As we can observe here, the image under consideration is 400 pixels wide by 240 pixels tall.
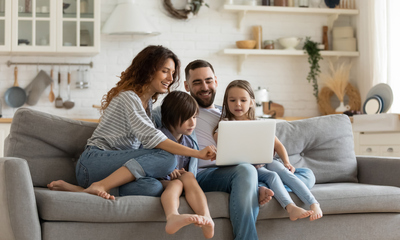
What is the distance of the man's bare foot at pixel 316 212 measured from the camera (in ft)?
7.13

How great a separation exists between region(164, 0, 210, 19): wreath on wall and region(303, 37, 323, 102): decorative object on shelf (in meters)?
1.09

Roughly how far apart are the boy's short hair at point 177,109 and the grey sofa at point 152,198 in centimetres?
40

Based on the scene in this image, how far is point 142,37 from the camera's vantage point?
4.96m

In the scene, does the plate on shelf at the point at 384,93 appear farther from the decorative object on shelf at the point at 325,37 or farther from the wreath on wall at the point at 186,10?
the wreath on wall at the point at 186,10

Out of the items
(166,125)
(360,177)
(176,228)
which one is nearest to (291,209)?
(176,228)

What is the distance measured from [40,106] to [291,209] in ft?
10.8

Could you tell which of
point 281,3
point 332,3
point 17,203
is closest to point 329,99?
point 332,3

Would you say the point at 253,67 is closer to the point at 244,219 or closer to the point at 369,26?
the point at 369,26

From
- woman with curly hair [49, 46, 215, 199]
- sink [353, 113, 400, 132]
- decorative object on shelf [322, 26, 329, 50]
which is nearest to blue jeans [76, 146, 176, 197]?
woman with curly hair [49, 46, 215, 199]

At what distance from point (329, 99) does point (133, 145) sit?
329 centimetres

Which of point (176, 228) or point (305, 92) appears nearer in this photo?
point (176, 228)

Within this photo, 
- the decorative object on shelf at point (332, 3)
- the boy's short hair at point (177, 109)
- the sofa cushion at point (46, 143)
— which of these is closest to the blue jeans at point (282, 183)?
the boy's short hair at point (177, 109)

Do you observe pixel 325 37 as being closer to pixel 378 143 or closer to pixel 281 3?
pixel 281 3

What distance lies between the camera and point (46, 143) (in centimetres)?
246
